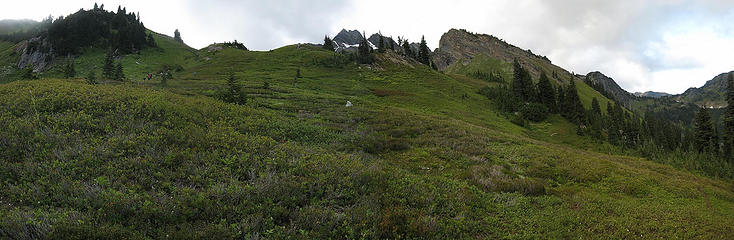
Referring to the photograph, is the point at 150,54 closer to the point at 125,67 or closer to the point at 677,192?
the point at 125,67

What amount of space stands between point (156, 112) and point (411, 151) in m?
13.0

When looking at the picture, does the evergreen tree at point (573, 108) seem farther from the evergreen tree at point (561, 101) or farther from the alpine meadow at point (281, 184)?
the alpine meadow at point (281, 184)

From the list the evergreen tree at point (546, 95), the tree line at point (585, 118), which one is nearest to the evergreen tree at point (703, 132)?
the tree line at point (585, 118)

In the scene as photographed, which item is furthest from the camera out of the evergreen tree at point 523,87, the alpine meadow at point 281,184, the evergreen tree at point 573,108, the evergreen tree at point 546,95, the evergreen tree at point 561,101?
the evergreen tree at point 523,87

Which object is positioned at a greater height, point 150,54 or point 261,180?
point 150,54

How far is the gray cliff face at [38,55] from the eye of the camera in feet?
257

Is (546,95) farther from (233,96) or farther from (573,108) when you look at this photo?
(233,96)

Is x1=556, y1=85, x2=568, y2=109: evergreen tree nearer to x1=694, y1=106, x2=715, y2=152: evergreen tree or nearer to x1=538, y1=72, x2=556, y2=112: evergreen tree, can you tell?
x1=538, y1=72, x2=556, y2=112: evergreen tree

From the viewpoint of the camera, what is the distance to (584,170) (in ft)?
49.5

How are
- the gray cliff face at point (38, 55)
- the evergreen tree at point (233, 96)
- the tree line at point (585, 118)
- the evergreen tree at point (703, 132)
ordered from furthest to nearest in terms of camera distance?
the gray cliff face at point (38, 55), the evergreen tree at point (703, 132), the tree line at point (585, 118), the evergreen tree at point (233, 96)

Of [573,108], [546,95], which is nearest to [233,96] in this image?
[573,108]

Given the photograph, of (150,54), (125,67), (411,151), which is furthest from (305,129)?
(150,54)

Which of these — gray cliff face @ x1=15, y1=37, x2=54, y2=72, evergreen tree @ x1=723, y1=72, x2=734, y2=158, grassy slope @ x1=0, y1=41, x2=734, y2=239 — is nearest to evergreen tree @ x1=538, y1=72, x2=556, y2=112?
evergreen tree @ x1=723, y1=72, x2=734, y2=158

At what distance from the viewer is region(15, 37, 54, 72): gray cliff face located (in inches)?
3088
